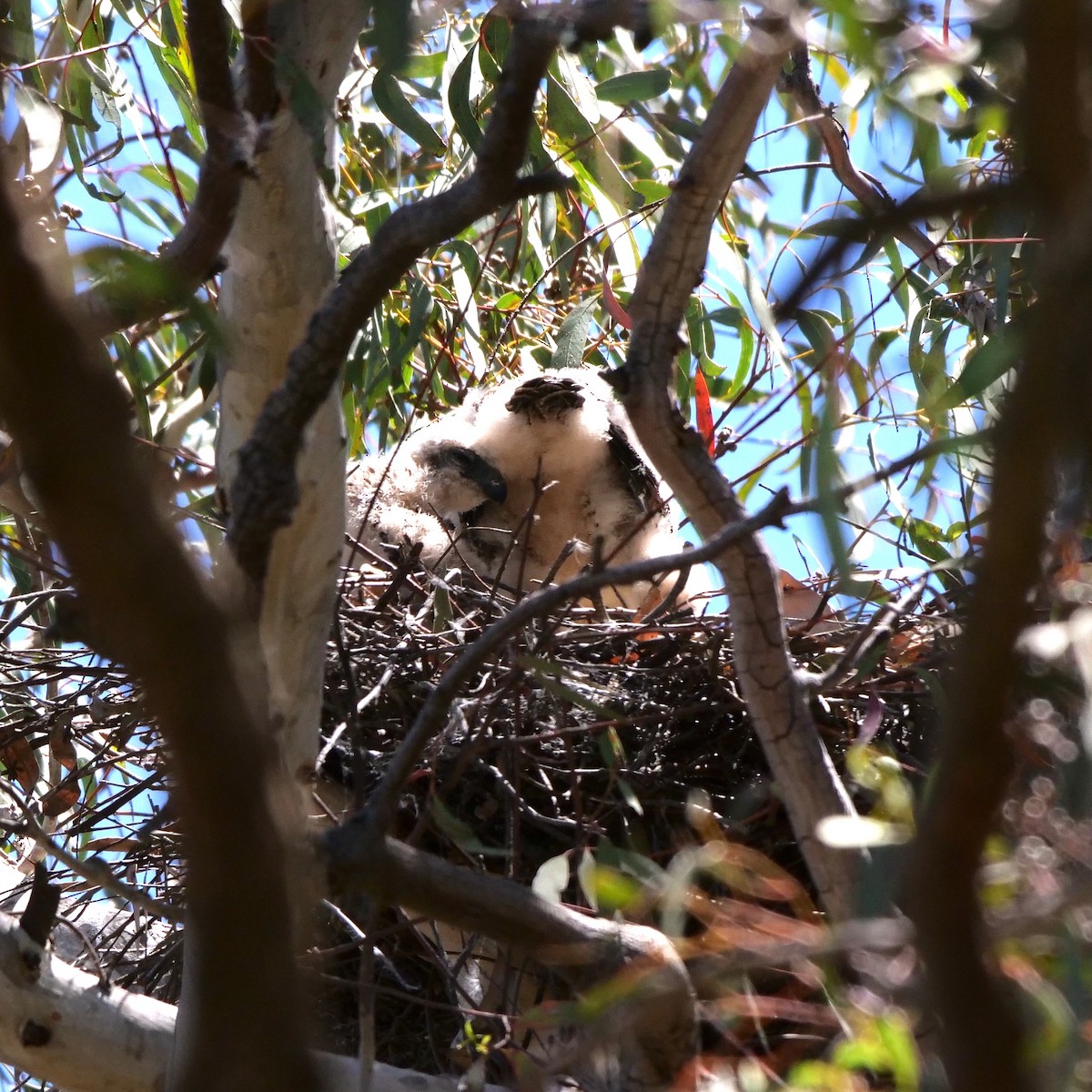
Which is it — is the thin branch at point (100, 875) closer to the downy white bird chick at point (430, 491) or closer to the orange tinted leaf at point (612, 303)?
the orange tinted leaf at point (612, 303)

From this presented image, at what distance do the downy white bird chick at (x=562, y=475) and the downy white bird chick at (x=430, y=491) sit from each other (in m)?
0.04

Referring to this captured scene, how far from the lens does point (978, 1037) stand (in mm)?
734

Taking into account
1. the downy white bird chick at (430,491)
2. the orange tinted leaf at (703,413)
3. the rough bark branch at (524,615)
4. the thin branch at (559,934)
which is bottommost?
the thin branch at (559,934)

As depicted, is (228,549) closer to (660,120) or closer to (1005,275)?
(1005,275)

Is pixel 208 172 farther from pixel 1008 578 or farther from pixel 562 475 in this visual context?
pixel 562 475

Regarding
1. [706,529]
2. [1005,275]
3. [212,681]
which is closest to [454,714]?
[706,529]

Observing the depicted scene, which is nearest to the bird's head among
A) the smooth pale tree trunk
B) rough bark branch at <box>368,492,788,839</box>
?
the smooth pale tree trunk

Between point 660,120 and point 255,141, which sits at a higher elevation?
point 660,120

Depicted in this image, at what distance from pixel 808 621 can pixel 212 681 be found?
1.72m

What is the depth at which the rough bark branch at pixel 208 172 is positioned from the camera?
1.31 metres

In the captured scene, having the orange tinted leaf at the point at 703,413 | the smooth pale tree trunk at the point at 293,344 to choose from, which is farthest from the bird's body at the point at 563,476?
the smooth pale tree trunk at the point at 293,344

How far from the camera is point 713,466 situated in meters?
1.48

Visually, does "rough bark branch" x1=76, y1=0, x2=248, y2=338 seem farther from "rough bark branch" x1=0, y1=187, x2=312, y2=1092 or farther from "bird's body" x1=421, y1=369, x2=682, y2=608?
"bird's body" x1=421, y1=369, x2=682, y2=608

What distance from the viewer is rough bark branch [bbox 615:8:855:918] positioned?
144 cm
